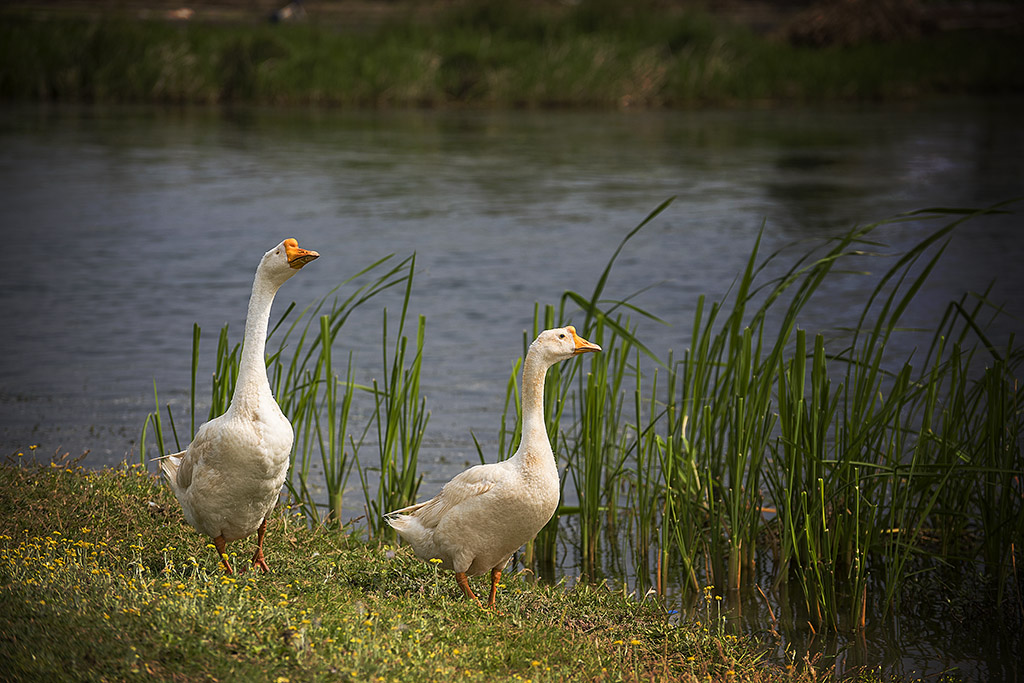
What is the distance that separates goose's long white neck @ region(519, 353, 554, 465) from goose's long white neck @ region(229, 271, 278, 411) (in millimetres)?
931

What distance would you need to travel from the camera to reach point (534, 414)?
13.7 ft

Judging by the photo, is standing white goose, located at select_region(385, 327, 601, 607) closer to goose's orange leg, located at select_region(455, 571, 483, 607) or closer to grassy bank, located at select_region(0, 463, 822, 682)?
goose's orange leg, located at select_region(455, 571, 483, 607)

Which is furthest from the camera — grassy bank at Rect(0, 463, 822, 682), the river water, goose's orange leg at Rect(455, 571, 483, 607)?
the river water

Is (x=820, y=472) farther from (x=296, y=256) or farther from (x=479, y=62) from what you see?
(x=479, y=62)

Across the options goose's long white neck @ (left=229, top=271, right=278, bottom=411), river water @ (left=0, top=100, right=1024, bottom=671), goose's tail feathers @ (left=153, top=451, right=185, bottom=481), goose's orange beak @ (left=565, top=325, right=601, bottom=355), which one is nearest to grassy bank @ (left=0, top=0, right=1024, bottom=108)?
river water @ (left=0, top=100, right=1024, bottom=671)

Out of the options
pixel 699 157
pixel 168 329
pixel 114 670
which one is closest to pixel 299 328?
pixel 168 329

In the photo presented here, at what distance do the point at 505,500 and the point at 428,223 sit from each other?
11151mm

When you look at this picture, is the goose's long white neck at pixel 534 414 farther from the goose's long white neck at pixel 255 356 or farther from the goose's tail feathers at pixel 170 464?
the goose's tail feathers at pixel 170 464

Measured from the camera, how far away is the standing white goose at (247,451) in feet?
13.3

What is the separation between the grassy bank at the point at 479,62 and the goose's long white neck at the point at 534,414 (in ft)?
75.9

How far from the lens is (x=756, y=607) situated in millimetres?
5219

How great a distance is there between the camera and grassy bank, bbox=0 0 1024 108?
82.8 ft

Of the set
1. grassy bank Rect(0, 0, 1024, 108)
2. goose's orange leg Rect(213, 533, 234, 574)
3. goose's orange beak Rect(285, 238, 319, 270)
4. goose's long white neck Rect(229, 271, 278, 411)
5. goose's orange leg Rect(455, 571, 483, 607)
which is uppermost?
grassy bank Rect(0, 0, 1024, 108)

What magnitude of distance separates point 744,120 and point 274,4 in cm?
2100
